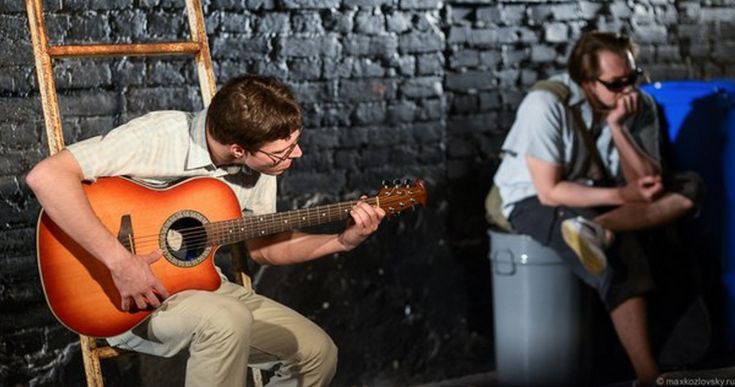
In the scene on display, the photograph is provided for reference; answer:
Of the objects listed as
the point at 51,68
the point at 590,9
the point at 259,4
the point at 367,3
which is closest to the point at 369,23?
the point at 367,3

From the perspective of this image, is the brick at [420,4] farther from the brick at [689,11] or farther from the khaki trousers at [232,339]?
the khaki trousers at [232,339]

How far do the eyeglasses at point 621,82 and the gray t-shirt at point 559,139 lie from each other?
123 mm

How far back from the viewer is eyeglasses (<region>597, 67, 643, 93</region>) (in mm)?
4449

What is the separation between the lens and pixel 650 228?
4.71m

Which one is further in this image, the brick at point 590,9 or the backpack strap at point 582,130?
the brick at point 590,9

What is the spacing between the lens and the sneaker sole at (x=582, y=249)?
440 centimetres

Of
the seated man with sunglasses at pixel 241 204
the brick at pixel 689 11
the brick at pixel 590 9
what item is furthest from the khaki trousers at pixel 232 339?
the brick at pixel 689 11

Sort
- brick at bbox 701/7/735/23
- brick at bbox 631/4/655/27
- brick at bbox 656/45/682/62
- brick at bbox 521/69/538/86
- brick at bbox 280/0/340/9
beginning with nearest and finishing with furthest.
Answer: brick at bbox 280/0/340/9
brick at bbox 521/69/538/86
brick at bbox 631/4/655/27
brick at bbox 656/45/682/62
brick at bbox 701/7/735/23

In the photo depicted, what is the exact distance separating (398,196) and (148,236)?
2.58 ft

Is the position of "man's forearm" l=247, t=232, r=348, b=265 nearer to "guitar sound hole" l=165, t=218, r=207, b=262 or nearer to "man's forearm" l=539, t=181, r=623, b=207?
"guitar sound hole" l=165, t=218, r=207, b=262

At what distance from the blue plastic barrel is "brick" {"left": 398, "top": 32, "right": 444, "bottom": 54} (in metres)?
1.02

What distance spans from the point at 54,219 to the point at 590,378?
2561mm

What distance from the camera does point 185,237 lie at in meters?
3.21

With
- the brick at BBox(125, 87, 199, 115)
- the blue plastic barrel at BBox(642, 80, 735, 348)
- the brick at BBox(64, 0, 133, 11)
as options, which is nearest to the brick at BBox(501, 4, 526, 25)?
the blue plastic barrel at BBox(642, 80, 735, 348)
